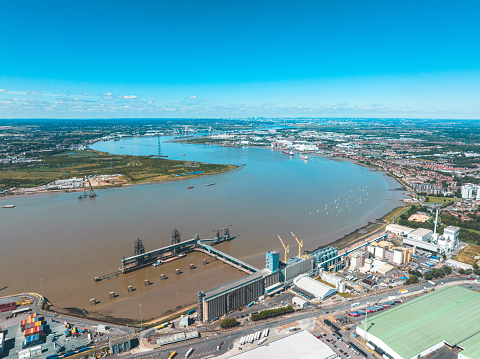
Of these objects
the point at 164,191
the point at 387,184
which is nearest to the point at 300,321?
the point at 164,191

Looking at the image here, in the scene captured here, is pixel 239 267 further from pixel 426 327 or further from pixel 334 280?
pixel 426 327

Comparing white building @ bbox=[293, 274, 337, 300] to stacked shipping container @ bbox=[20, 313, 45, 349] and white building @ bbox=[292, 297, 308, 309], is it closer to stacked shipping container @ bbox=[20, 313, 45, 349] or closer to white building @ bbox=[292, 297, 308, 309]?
white building @ bbox=[292, 297, 308, 309]

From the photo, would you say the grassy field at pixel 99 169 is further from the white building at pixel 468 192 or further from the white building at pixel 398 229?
the white building at pixel 468 192

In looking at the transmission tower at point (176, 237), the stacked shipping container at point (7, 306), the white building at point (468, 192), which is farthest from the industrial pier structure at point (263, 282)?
the white building at point (468, 192)

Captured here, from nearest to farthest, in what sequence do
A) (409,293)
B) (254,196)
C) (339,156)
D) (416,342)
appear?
(416,342) < (409,293) < (254,196) < (339,156)

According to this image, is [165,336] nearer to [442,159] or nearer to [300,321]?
[300,321]

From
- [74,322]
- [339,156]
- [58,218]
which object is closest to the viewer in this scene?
[74,322]
